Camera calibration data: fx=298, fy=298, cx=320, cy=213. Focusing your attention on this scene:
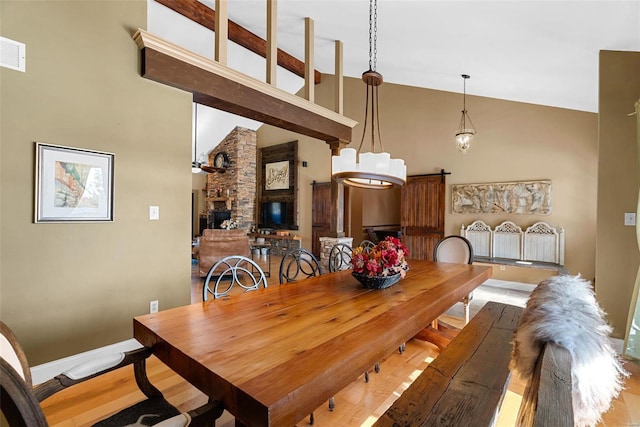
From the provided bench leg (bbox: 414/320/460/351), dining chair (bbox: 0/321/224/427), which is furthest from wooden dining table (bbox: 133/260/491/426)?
bench leg (bbox: 414/320/460/351)

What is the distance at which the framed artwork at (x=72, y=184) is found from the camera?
210 centimetres

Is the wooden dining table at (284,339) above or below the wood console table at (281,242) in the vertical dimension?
above

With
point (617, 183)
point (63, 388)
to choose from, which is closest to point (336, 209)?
point (617, 183)

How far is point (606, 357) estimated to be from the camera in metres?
0.73

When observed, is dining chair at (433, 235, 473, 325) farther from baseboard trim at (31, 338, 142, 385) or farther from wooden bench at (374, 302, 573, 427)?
baseboard trim at (31, 338, 142, 385)

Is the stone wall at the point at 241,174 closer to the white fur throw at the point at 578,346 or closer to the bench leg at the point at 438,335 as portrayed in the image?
the bench leg at the point at 438,335

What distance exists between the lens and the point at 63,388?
40.9 inches

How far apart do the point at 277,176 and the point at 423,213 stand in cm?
439

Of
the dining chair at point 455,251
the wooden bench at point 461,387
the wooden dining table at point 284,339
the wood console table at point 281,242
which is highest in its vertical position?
the dining chair at point 455,251

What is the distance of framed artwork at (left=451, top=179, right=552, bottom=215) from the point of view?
195 inches

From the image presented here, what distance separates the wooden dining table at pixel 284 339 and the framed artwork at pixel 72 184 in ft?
4.56

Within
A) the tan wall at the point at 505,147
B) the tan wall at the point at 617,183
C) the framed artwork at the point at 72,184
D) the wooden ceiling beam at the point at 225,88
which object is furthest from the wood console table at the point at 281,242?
the tan wall at the point at 617,183

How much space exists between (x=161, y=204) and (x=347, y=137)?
2.97 meters

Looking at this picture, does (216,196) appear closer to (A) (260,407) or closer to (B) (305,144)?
(B) (305,144)
